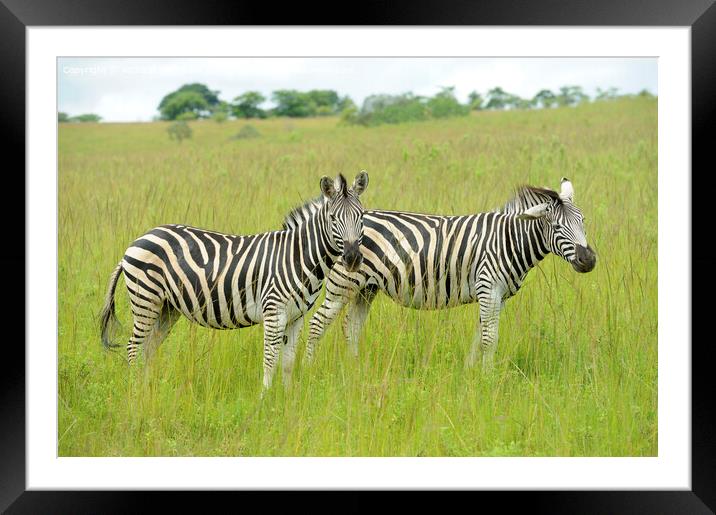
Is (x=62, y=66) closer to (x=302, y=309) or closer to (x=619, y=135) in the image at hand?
(x=302, y=309)

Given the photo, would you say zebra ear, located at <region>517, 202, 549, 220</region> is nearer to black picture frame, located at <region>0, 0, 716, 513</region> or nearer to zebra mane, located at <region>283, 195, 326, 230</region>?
black picture frame, located at <region>0, 0, 716, 513</region>

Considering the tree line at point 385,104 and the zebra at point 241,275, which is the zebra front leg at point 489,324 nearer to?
the zebra at point 241,275

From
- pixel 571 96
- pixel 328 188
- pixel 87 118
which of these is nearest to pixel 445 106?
pixel 571 96

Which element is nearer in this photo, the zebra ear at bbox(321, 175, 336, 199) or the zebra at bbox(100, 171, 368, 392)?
the zebra ear at bbox(321, 175, 336, 199)

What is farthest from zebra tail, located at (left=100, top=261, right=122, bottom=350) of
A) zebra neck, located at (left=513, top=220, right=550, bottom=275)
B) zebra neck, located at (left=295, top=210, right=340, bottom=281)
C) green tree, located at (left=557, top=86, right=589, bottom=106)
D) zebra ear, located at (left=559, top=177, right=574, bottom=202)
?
green tree, located at (left=557, top=86, right=589, bottom=106)

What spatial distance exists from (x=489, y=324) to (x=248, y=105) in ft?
70.6

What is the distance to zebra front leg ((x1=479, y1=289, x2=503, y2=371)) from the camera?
7945 mm

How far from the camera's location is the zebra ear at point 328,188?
7094 millimetres

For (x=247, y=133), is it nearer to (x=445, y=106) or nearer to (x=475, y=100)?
(x=445, y=106)

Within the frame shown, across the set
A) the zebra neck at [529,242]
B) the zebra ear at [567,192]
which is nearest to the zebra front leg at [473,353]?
the zebra neck at [529,242]

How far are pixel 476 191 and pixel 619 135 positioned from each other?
643 centimetres

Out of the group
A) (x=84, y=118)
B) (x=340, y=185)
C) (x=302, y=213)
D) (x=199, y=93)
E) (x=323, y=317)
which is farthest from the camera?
(x=199, y=93)

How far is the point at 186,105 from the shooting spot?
25344 millimetres

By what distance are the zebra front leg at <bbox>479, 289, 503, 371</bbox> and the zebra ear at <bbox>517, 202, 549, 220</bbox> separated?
83 centimetres
